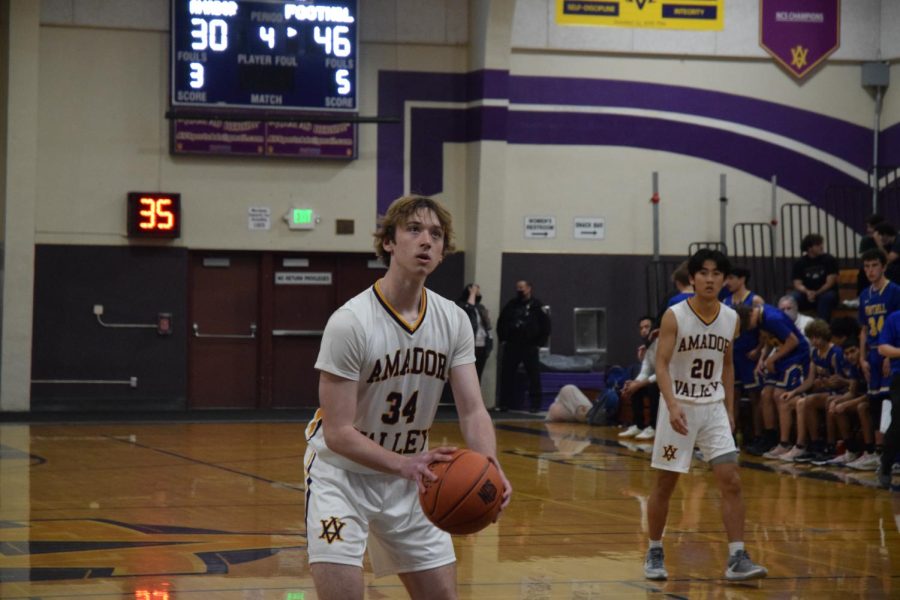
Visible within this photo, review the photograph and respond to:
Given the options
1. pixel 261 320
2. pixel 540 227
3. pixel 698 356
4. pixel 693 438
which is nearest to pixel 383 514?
pixel 693 438

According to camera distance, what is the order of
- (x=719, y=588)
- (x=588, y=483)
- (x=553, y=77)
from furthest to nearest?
(x=553, y=77) → (x=588, y=483) → (x=719, y=588)

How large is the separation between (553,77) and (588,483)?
924cm

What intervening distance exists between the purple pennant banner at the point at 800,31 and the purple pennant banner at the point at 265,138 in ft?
19.9

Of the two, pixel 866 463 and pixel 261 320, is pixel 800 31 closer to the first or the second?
pixel 261 320

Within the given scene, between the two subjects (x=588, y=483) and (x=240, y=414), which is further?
(x=240, y=414)

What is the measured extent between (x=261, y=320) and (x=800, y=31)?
8.60 meters

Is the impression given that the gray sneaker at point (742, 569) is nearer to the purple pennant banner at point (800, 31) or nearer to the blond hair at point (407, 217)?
the blond hair at point (407, 217)

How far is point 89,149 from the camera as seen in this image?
17.9 meters

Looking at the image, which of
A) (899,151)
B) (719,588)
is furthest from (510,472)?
(899,151)

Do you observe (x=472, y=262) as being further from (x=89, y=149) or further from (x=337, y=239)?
(x=89, y=149)

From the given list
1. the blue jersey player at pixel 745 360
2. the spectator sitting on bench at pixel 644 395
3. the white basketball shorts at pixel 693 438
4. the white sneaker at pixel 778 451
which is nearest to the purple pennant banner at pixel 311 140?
the spectator sitting on bench at pixel 644 395

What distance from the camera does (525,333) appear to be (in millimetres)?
18000

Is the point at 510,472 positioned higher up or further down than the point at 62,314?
further down

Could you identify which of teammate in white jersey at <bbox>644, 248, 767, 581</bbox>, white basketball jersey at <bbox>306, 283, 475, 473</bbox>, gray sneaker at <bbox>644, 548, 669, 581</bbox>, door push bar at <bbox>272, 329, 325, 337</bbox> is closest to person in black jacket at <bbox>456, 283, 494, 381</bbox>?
door push bar at <bbox>272, 329, 325, 337</bbox>
